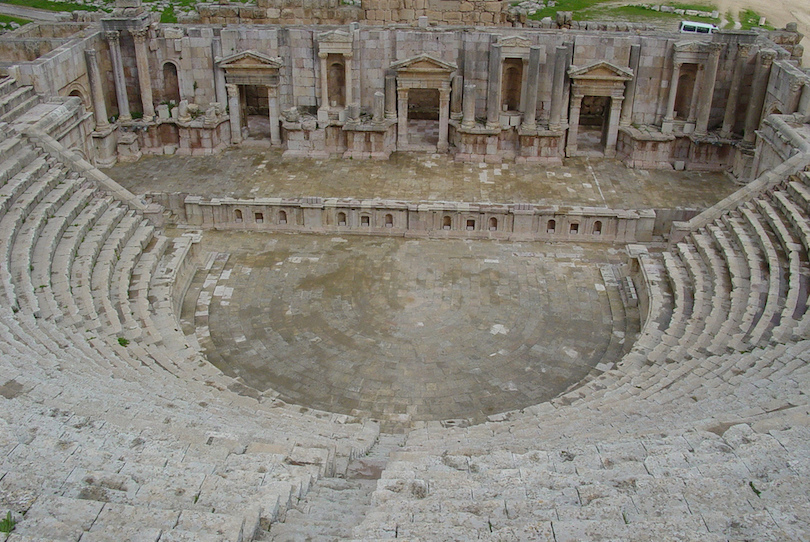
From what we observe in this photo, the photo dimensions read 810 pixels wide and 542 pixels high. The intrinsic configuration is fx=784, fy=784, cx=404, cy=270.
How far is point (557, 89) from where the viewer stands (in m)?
27.2

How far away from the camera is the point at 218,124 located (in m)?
27.5

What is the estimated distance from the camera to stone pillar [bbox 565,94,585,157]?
27625mm

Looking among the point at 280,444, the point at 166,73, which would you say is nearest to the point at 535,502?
the point at 280,444

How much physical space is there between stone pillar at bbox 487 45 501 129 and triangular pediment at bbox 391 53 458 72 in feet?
4.25

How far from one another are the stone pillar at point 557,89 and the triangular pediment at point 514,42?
110 cm

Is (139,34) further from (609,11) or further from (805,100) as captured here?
(609,11)

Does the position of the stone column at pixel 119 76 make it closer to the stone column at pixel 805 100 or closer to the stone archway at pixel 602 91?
the stone archway at pixel 602 91

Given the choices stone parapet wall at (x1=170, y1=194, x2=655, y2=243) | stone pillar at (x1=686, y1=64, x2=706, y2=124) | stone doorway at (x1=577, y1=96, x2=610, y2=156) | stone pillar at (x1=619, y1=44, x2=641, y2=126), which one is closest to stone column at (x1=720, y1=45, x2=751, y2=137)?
stone pillar at (x1=686, y1=64, x2=706, y2=124)

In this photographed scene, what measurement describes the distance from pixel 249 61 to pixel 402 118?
569 cm

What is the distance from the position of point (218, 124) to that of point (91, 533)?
2160cm

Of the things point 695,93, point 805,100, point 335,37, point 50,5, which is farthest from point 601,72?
point 50,5

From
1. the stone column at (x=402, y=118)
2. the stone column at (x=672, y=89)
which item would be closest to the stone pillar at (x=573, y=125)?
the stone column at (x=672, y=89)

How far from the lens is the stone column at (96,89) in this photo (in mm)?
25953

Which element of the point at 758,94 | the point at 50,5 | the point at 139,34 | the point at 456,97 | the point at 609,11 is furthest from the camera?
the point at 609,11
